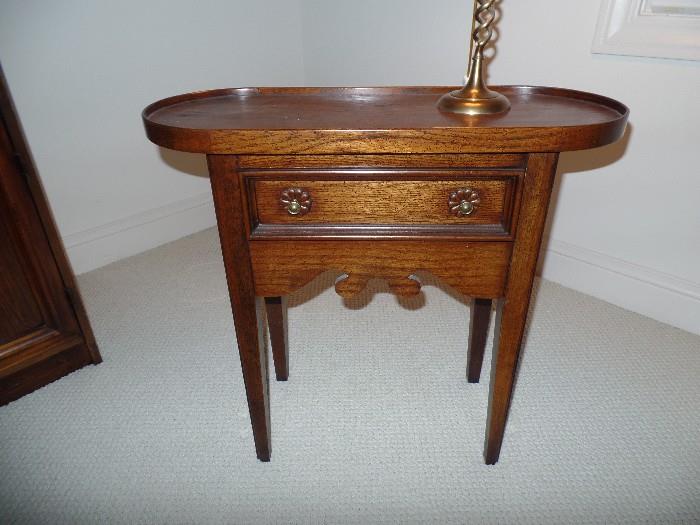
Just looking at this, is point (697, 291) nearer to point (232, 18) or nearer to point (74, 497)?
point (74, 497)

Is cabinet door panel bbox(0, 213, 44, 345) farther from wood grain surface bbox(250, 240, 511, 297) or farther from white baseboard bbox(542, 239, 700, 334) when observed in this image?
white baseboard bbox(542, 239, 700, 334)

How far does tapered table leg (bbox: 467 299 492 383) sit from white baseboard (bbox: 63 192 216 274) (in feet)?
4.40

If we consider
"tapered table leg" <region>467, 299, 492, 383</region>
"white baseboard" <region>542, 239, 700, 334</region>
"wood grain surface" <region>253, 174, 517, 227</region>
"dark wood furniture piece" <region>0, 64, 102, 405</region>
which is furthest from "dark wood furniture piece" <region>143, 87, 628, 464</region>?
"white baseboard" <region>542, 239, 700, 334</region>

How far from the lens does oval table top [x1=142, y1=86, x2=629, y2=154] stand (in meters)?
0.68

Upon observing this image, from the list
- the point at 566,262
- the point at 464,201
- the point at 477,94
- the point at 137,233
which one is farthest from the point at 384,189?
the point at 137,233

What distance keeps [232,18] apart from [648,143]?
5.04ft

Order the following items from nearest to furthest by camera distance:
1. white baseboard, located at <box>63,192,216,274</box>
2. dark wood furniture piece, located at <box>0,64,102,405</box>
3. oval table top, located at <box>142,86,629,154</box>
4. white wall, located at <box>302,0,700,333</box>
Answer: oval table top, located at <box>142,86,629,154</box>
dark wood furniture piece, located at <box>0,64,102,405</box>
white wall, located at <box>302,0,700,333</box>
white baseboard, located at <box>63,192,216,274</box>

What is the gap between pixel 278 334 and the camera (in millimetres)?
1208

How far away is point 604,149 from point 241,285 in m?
1.22

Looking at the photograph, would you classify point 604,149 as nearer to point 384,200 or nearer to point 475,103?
point 475,103

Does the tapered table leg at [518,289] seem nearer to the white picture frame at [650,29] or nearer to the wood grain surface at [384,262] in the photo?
the wood grain surface at [384,262]

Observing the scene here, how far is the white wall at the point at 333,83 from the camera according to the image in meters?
1.38

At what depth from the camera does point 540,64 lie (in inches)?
58.7

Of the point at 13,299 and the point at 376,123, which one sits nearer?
the point at 376,123
